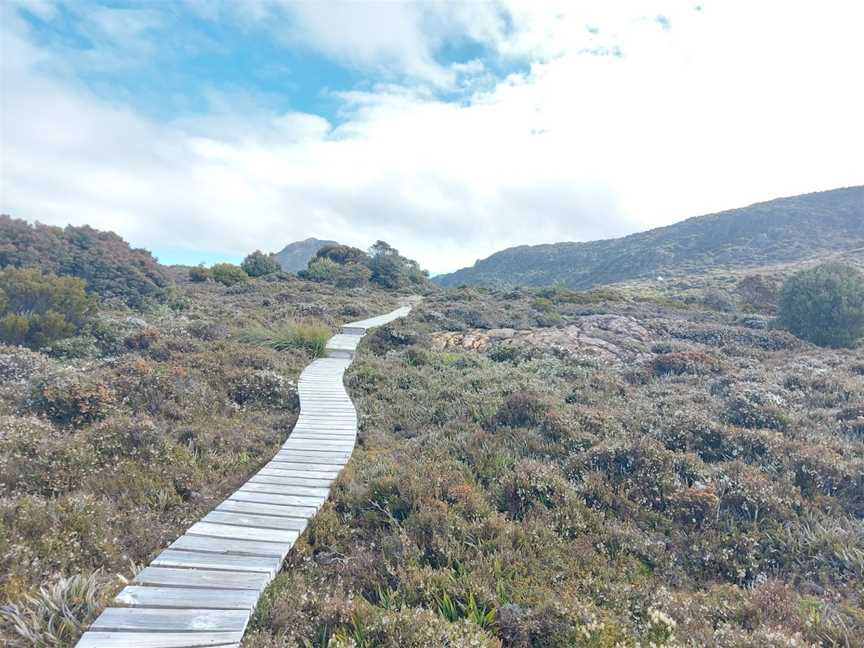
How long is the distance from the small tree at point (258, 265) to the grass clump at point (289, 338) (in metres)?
22.1

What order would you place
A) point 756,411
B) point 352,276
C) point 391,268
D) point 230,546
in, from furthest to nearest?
point 391,268 < point 352,276 < point 756,411 < point 230,546

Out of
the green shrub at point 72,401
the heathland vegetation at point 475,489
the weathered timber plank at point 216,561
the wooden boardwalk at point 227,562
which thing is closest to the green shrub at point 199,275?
the heathland vegetation at point 475,489

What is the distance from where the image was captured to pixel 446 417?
319 inches

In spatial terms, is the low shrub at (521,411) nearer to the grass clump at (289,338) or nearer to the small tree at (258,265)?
the grass clump at (289,338)

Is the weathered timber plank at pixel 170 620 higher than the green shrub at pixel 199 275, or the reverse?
the green shrub at pixel 199 275

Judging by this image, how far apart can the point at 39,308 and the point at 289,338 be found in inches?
274

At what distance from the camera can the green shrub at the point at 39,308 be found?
11.7 meters

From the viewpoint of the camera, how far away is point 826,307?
16.0m

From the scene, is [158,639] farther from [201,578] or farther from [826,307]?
[826,307]

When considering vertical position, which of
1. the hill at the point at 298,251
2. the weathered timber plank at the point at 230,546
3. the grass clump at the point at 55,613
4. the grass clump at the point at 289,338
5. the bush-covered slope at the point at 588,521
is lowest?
the bush-covered slope at the point at 588,521

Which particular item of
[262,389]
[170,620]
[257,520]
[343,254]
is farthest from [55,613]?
[343,254]

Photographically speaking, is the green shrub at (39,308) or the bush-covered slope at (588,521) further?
the green shrub at (39,308)

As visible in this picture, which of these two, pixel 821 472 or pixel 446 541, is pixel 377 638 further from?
pixel 821 472

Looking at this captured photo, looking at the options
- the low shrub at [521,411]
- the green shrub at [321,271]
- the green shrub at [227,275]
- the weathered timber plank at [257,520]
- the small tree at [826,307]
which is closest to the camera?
the weathered timber plank at [257,520]
